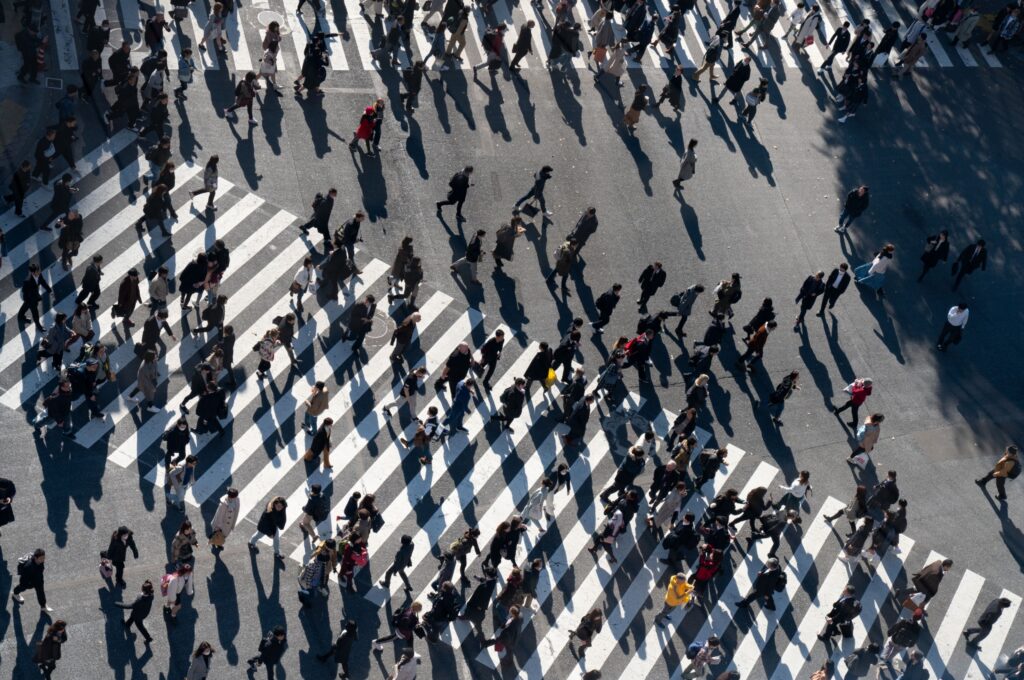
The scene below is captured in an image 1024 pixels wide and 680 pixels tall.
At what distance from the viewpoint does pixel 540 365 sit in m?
29.9

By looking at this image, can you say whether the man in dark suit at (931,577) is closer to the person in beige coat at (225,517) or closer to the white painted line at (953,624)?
the white painted line at (953,624)

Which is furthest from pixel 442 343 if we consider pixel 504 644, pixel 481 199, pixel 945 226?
pixel 945 226

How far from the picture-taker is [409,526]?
27.5 meters

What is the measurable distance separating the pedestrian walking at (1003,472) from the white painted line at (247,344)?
14.5 meters

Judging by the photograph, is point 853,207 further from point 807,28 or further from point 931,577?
point 931,577

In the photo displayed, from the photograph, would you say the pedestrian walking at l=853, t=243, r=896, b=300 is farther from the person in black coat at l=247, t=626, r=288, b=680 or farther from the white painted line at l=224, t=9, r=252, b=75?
the person in black coat at l=247, t=626, r=288, b=680

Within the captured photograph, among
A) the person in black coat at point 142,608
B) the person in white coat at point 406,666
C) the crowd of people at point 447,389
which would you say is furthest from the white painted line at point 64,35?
the person in white coat at point 406,666

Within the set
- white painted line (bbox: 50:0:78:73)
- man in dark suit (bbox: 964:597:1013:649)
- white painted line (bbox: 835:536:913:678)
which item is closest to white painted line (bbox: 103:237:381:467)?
white painted line (bbox: 50:0:78:73)

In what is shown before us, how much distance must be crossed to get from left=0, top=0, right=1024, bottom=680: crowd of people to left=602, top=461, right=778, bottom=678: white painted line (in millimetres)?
267

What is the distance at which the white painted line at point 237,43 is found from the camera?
36.3m

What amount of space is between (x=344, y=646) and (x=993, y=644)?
1344 centimetres

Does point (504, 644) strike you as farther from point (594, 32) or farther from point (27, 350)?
point (594, 32)

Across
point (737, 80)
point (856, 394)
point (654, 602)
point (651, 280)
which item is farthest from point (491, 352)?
point (737, 80)

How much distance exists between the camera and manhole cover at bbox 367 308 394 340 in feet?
101
